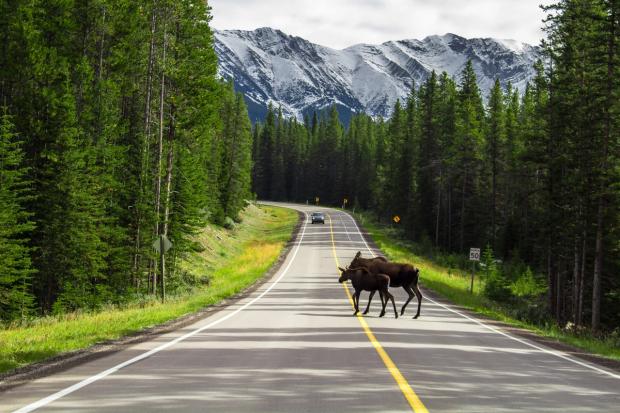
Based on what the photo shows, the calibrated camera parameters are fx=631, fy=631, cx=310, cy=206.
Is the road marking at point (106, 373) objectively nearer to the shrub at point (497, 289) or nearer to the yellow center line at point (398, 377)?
the yellow center line at point (398, 377)

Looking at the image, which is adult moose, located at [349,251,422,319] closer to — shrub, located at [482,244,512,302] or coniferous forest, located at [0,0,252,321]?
coniferous forest, located at [0,0,252,321]

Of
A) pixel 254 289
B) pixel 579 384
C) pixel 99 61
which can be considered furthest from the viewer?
pixel 254 289

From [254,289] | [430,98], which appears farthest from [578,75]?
[430,98]

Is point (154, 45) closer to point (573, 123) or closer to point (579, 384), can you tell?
point (573, 123)

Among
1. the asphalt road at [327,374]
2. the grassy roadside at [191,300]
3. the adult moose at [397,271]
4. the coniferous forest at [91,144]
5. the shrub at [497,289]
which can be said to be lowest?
the shrub at [497,289]

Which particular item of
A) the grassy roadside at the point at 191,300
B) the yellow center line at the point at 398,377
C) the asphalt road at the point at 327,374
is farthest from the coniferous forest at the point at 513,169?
the yellow center line at the point at 398,377

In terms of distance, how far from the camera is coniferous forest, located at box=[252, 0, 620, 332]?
3372cm

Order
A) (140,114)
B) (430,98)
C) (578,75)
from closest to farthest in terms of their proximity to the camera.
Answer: (578,75) < (140,114) < (430,98)

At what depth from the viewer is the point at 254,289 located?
3441 cm

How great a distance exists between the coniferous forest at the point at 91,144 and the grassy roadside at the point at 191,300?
353 cm

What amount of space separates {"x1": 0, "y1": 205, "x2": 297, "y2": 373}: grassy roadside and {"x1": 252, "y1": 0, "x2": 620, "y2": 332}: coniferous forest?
17034mm

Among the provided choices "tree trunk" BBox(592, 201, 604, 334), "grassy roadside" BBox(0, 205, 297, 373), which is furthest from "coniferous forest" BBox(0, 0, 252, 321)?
"tree trunk" BBox(592, 201, 604, 334)

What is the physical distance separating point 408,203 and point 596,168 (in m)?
52.6

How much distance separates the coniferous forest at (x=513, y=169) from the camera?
3372 cm
